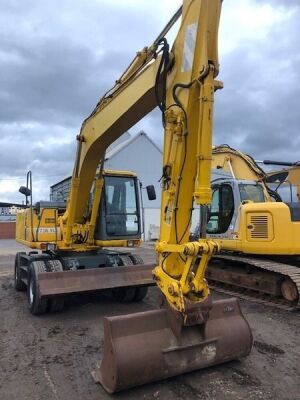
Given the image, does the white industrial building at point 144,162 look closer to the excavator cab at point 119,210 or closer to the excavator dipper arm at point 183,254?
the excavator cab at point 119,210

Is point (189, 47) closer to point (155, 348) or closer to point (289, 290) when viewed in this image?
point (155, 348)

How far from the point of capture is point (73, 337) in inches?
240

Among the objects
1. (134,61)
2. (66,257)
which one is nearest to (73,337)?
(66,257)

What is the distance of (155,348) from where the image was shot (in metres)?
4.34

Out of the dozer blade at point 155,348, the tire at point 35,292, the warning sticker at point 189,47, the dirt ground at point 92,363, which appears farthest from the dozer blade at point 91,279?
the warning sticker at point 189,47

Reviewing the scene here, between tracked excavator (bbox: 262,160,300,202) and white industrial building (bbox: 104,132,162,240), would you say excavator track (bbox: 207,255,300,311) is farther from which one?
white industrial building (bbox: 104,132,162,240)

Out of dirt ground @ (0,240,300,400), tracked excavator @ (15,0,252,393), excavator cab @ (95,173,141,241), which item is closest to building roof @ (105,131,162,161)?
excavator cab @ (95,173,141,241)

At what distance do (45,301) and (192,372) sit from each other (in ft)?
11.2

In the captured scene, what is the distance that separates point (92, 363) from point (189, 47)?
3732 millimetres

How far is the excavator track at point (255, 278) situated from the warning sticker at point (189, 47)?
4.27 metres

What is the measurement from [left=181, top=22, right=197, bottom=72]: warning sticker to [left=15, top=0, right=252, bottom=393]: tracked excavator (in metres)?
0.01

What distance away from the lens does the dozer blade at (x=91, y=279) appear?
23.3 ft

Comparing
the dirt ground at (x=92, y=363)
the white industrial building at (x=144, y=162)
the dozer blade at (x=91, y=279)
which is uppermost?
the white industrial building at (x=144, y=162)

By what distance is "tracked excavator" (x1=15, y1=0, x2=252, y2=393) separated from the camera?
4312 mm
